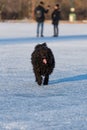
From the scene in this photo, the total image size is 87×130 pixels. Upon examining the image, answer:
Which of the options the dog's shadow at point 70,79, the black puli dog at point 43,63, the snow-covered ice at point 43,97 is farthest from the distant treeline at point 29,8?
the black puli dog at point 43,63

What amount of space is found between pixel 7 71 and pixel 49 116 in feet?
19.7

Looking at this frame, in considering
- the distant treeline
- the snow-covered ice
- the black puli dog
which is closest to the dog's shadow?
the snow-covered ice

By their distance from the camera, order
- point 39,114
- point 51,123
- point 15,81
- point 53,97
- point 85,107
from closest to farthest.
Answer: point 51,123 → point 39,114 → point 85,107 → point 53,97 → point 15,81

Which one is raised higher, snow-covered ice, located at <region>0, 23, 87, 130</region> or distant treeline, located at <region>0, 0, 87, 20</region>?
snow-covered ice, located at <region>0, 23, 87, 130</region>

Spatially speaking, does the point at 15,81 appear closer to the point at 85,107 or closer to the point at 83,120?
the point at 85,107

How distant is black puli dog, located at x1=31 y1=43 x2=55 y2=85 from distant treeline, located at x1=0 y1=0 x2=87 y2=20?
5417cm

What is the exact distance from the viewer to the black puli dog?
40.9 ft

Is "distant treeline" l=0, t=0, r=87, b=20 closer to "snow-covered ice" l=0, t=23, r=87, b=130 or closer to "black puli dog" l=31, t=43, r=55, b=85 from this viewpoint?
"snow-covered ice" l=0, t=23, r=87, b=130

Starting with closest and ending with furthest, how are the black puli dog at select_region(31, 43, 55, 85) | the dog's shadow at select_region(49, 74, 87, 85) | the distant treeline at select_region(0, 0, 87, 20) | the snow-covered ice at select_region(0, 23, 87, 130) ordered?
the snow-covered ice at select_region(0, 23, 87, 130) → the black puli dog at select_region(31, 43, 55, 85) → the dog's shadow at select_region(49, 74, 87, 85) → the distant treeline at select_region(0, 0, 87, 20)

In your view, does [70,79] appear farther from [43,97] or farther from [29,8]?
[29,8]

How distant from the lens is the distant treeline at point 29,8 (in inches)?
2729

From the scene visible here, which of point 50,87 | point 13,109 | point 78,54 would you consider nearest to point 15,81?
point 50,87

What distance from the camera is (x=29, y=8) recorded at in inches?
2881

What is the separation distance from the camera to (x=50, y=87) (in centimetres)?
1226
